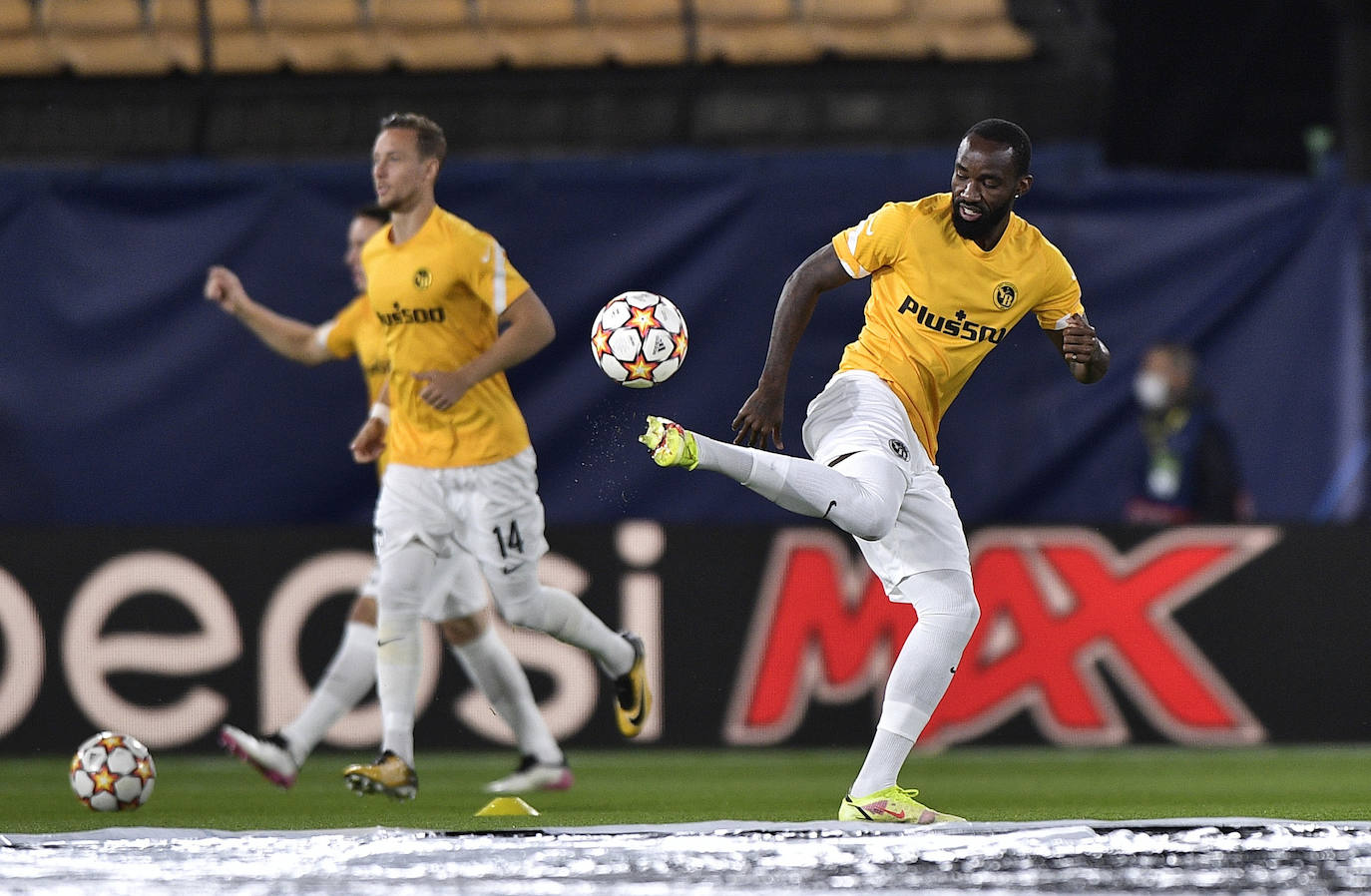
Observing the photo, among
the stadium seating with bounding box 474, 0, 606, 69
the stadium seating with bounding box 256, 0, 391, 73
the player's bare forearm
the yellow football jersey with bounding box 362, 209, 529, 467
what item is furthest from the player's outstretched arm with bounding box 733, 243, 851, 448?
the stadium seating with bounding box 256, 0, 391, 73

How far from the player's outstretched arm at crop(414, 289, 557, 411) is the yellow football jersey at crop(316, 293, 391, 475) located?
1.20 meters

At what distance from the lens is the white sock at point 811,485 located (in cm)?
542

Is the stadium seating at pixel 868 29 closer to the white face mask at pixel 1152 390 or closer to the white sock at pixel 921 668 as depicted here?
the white face mask at pixel 1152 390

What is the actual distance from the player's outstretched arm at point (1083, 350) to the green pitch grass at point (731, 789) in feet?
4.46

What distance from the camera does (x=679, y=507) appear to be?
10125 millimetres

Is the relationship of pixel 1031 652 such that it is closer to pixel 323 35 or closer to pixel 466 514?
pixel 466 514

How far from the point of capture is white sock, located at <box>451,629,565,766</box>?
7035 millimetres

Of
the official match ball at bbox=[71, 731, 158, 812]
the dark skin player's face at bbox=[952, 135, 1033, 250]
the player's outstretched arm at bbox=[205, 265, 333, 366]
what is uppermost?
the player's outstretched arm at bbox=[205, 265, 333, 366]

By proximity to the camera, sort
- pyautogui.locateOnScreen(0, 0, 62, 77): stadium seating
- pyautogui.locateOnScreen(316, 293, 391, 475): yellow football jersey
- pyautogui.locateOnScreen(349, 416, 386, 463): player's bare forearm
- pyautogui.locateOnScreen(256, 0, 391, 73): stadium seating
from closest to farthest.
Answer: pyautogui.locateOnScreen(349, 416, 386, 463): player's bare forearm < pyautogui.locateOnScreen(316, 293, 391, 475): yellow football jersey < pyautogui.locateOnScreen(256, 0, 391, 73): stadium seating < pyautogui.locateOnScreen(0, 0, 62, 77): stadium seating

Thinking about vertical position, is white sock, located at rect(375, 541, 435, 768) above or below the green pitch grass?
above

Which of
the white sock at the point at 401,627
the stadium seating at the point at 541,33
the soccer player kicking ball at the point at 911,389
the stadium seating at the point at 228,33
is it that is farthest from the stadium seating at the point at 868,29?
the white sock at the point at 401,627

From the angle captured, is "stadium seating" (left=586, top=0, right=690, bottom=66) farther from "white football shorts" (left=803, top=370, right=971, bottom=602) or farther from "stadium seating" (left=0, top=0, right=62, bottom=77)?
"white football shorts" (left=803, top=370, right=971, bottom=602)

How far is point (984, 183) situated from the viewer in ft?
18.4

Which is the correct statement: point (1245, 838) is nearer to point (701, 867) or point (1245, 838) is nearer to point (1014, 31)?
point (701, 867)
